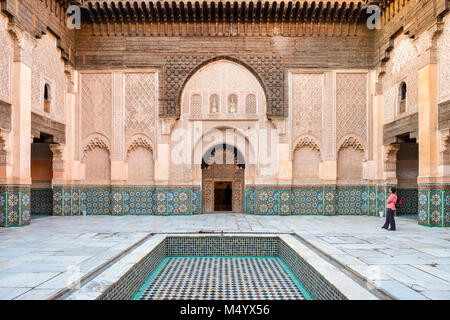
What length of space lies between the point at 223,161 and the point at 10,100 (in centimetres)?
417

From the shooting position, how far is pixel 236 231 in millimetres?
4906

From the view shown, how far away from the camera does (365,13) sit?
7070 mm

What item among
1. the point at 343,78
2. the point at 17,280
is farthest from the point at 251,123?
the point at 17,280

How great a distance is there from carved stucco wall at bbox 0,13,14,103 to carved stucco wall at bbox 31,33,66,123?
54cm

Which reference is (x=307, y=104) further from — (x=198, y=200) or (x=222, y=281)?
(x=222, y=281)

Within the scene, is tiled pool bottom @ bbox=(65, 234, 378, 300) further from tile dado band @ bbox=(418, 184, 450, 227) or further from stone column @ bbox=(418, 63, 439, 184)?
stone column @ bbox=(418, 63, 439, 184)

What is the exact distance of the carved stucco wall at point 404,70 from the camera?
18.5 feet

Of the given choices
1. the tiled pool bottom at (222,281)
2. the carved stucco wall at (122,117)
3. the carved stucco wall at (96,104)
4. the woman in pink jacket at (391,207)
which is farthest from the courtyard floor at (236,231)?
the carved stucco wall at (96,104)

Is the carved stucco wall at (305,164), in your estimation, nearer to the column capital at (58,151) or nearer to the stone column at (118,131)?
the stone column at (118,131)

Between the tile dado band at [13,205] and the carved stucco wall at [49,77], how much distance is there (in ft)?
4.72

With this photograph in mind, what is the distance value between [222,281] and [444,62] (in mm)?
4776

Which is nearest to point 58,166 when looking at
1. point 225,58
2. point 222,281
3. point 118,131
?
point 118,131

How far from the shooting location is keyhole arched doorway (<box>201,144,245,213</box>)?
750 cm

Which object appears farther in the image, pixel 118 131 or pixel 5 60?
pixel 118 131
